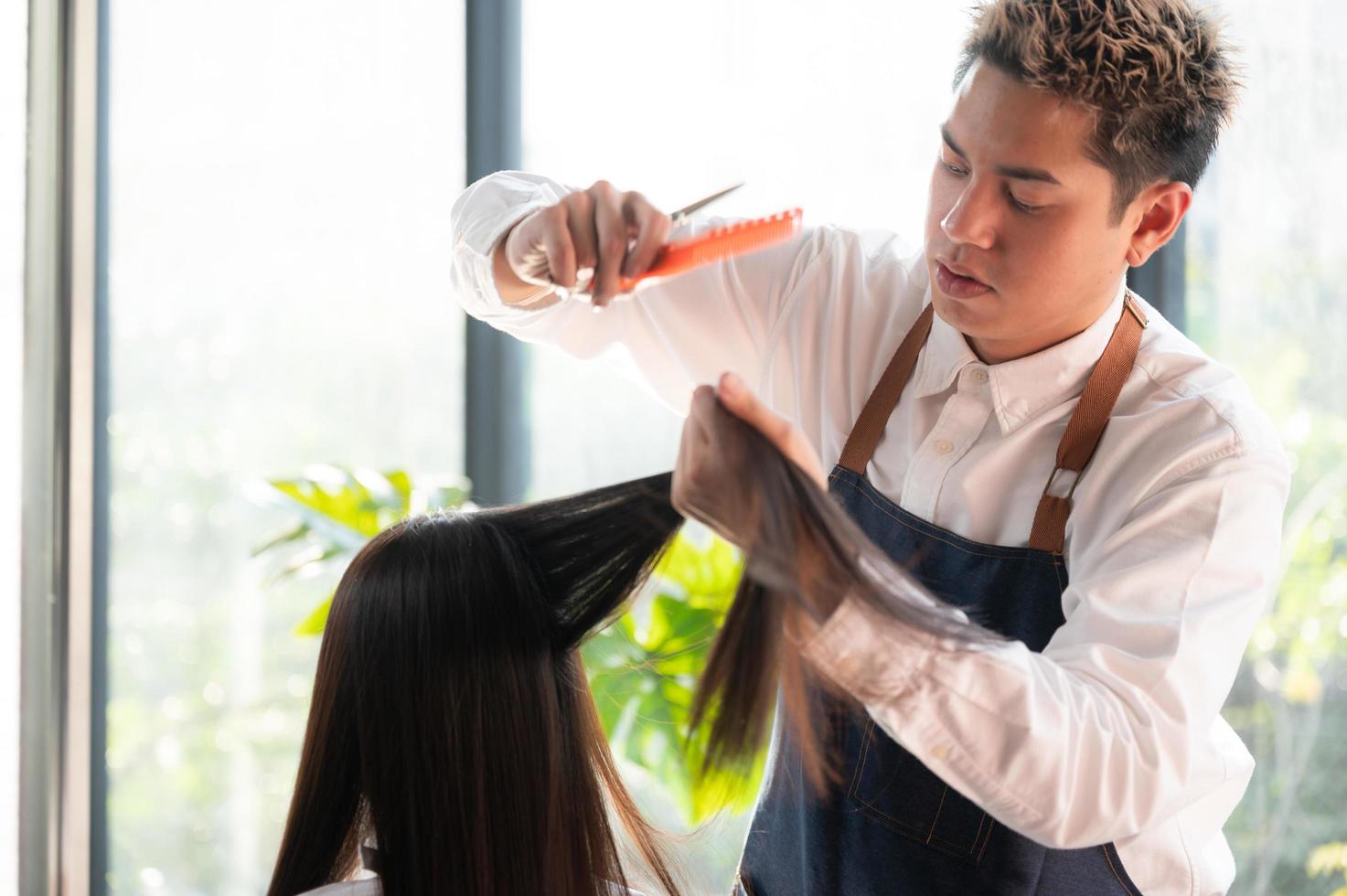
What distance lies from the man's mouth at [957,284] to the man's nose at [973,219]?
1.7 inches

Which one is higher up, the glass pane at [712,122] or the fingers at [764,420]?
the glass pane at [712,122]

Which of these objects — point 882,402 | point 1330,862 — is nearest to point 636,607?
point 882,402

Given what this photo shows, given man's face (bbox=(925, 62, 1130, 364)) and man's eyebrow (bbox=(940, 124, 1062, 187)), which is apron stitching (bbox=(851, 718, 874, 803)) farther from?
man's eyebrow (bbox=(940, 124, 1062, 187))

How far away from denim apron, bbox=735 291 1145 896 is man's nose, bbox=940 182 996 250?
0.67ft

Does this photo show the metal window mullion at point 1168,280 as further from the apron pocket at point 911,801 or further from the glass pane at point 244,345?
the glass pane at point 244,345

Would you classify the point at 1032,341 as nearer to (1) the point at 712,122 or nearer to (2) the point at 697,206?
(2) the point at 697,206

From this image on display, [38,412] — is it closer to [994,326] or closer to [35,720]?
[35,720]

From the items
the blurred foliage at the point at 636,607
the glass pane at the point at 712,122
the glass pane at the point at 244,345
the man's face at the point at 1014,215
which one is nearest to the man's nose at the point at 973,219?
the man's face at the point at 1014,215

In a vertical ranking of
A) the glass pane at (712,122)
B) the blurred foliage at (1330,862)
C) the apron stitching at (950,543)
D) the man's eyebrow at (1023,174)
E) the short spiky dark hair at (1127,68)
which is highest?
the glass pane at (712,122)

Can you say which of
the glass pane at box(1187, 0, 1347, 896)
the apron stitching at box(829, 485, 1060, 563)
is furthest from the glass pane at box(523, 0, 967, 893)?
the apron stitching at box(829, 485, 1060, 563)

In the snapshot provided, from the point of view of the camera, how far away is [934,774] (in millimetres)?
1232

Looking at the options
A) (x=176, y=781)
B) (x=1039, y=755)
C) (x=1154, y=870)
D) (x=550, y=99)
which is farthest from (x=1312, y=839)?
(x=176, y=781)

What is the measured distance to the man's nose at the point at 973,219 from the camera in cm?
117

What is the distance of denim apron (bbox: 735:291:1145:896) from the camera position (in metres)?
1.21
